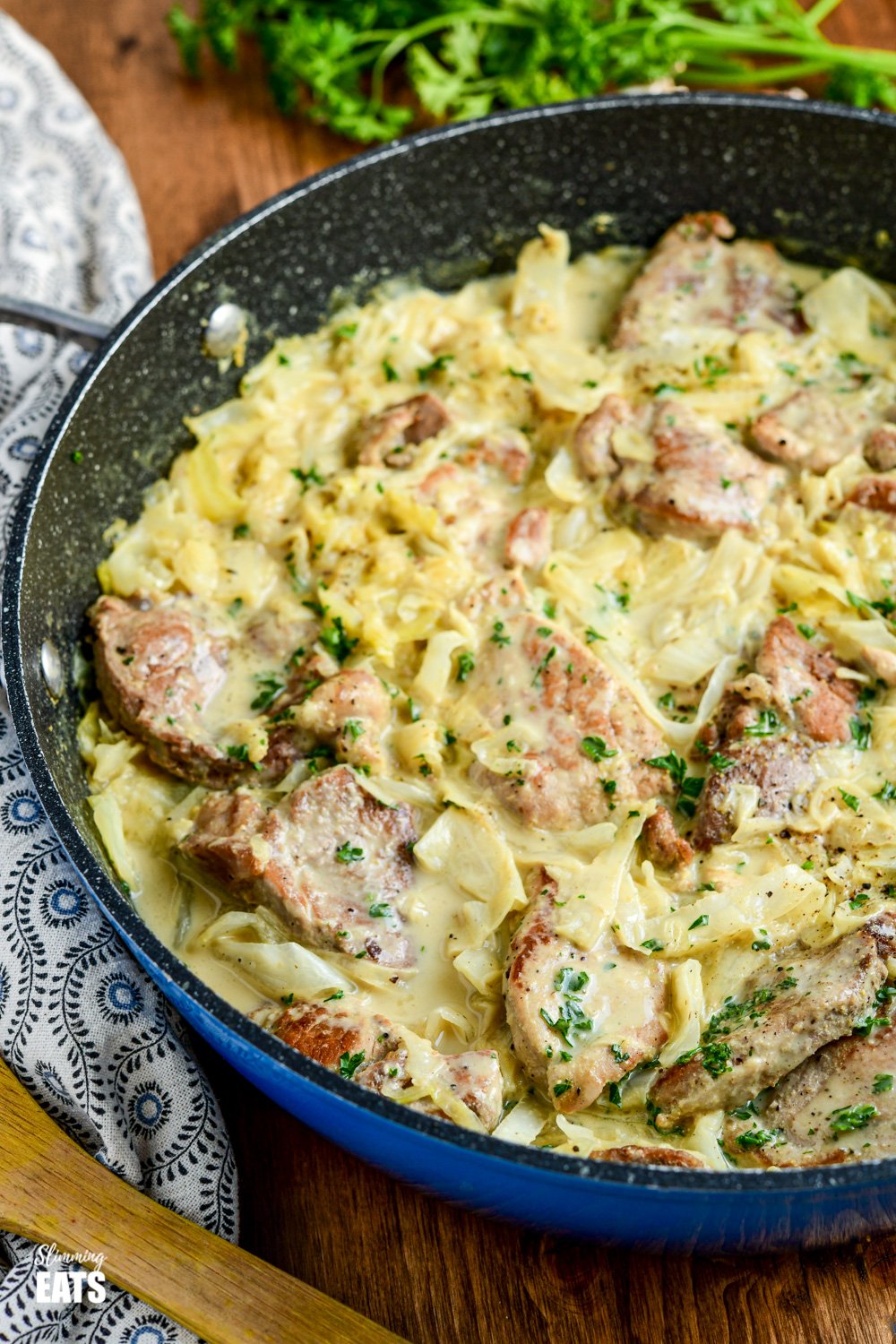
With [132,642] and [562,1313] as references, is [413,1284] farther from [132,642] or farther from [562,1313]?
[132,642]

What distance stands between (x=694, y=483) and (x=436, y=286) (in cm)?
131

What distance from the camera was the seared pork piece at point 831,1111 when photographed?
2.93 metres

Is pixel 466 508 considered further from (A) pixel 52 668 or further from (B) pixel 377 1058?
(B) pixel 377 1058

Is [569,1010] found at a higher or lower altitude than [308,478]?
lower

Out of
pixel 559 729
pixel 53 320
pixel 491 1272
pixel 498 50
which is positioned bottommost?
pixel 491 1272

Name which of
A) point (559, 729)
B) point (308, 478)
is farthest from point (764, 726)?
point (308, 478)

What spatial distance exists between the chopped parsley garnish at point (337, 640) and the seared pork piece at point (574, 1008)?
37.4 inches

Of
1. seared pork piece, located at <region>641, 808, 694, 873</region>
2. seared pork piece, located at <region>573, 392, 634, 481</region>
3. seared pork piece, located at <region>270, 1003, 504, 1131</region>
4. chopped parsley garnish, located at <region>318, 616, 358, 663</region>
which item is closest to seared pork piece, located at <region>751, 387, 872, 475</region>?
seared pork piece, located at <region>573, 392, 634, 481</region>

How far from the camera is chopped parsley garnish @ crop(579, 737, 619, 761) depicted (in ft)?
11.4

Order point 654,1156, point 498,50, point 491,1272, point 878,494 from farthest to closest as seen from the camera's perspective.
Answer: point 498,50 < point 878,494 < point 491,1272 < point 654,1156

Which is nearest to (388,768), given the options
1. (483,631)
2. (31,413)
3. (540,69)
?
(483,631)

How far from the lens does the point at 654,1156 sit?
9.59 feet

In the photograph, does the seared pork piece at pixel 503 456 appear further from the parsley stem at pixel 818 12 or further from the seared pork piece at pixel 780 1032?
the parsley stem at pixel 818 12

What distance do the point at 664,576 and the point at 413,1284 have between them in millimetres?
1961
